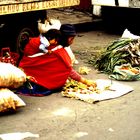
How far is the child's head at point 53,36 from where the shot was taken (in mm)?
6621

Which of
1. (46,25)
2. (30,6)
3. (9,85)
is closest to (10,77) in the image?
(9,85)

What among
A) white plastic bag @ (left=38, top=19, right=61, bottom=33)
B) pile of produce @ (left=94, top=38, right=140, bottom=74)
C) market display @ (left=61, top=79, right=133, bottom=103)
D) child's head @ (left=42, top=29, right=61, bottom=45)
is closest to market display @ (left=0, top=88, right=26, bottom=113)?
market display @ (left=61, top=79, right=133, bottom=103)

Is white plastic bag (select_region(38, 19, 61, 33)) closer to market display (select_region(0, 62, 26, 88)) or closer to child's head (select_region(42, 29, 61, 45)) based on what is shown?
child's head (select_region(42, 29, 61, 45))

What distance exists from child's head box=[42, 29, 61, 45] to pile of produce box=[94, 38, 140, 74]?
1.43m

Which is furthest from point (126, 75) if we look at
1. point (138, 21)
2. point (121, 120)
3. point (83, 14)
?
point (83, 14)

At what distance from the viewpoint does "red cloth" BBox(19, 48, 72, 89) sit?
654cm

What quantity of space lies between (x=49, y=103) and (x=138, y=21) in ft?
21.7

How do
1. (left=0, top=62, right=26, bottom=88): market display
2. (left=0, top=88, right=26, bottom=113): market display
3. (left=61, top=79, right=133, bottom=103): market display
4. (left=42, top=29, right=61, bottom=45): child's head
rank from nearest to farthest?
(left=0, top=88, right=26, bottom=113): market display < (left=0, top=62, right=26, bottom=88): market display < (left=61, top=79, right=133, bottom=103): market display < (left=42, top=29, right=61, bottom=45): child's head

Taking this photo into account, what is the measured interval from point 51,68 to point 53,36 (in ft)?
1.67

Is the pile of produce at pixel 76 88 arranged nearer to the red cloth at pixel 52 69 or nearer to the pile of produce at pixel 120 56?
the red cloth at pixel 52 69

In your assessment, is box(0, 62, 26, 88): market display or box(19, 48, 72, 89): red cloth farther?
box(19, 48, 72, 89): red cloth

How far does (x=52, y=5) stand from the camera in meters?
8.23

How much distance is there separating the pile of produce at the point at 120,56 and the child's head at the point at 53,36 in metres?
1.43

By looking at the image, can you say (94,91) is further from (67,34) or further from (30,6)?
(30,6)
